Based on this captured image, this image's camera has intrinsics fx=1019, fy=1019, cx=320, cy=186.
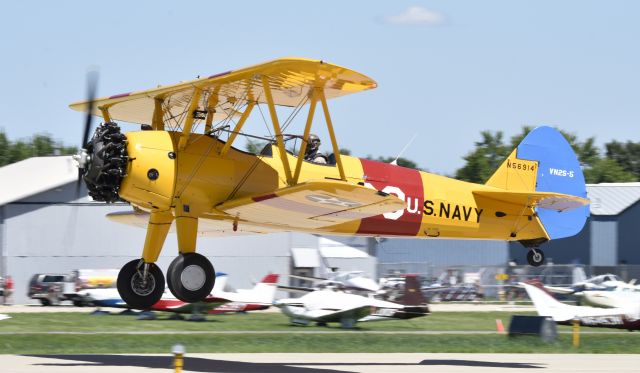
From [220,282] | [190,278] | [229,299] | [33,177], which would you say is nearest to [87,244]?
[33,177]

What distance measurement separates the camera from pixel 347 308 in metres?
23.8

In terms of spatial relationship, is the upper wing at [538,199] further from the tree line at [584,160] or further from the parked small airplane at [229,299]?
the tree line at [584,160]

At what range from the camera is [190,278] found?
1457 centimetres

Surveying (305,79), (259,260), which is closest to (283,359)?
(305,79)

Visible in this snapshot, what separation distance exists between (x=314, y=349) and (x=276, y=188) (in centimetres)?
554

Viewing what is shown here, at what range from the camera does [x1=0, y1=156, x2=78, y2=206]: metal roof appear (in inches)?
1500

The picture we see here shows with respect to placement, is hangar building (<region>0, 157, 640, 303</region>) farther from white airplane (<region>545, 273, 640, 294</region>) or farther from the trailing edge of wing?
the trailing edge of wing

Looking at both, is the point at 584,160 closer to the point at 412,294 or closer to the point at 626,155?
the point at 626,155

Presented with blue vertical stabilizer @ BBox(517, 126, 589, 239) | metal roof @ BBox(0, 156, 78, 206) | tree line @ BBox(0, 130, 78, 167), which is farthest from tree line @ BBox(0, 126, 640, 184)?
blue vertical stabilizer @ BBox(517, 126, 589, 239)

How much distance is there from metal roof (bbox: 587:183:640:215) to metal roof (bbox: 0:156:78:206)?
79.5ft

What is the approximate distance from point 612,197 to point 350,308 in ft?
95.5

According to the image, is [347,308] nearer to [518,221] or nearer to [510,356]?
[510,356]

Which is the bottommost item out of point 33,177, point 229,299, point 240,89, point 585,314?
point 229,299

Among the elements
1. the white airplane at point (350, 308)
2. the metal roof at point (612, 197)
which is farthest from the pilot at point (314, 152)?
the metal roof at point (612, 197)
